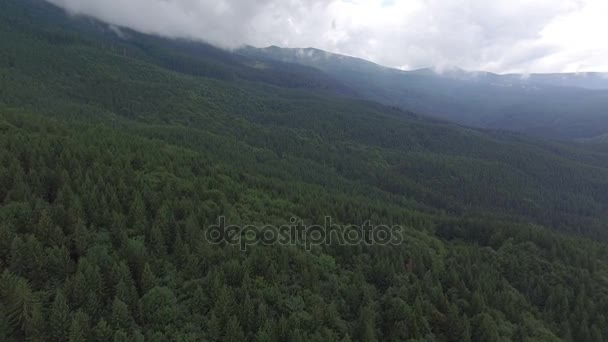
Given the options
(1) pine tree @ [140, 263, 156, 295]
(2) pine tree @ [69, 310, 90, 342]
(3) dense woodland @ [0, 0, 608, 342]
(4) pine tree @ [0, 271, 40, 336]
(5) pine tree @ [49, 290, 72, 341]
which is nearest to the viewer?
(2) pine tree @ [69, 310, 90, 342]

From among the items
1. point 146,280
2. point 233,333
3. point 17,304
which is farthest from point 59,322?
point 233,333

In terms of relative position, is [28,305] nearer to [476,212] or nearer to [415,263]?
[415,263]

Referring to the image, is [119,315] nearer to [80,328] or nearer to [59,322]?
[80,328]

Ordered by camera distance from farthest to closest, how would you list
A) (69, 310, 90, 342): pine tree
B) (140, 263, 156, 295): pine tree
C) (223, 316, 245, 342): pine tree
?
1. (140, 263, 156, 295): pine tree
2. (223, 316, 245, 342): pine tree
3. (69, 310, 90, 342): pine tree

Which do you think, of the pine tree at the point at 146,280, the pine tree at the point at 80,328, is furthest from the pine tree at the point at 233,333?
the pine tree at the point at 80,328

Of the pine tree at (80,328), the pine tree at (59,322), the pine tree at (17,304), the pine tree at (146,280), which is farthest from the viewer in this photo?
the pine tree at (146,280)

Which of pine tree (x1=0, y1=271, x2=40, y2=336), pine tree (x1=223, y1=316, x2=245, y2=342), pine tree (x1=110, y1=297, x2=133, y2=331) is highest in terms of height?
pine tree (x1=0, y1=271, x2=40, y2=336)

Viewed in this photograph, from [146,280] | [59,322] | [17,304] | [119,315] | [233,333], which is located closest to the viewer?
[59,322]

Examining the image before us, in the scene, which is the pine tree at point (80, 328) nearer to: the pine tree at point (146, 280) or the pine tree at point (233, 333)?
the pine tree at point (146, 280)

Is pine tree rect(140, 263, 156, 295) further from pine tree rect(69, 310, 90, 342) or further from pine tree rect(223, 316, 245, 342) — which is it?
pine tree rect(223, 316, 245, 342)

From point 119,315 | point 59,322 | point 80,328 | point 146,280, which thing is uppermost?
point 59,322

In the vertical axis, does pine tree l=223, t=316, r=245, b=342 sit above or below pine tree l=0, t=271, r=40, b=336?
below

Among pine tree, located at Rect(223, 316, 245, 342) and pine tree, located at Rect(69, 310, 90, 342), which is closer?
pine tree, located at Rect(69, 310, 90, 342)

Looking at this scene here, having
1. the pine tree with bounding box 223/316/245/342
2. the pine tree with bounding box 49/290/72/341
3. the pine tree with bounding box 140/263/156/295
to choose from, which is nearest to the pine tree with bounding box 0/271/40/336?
the pine tree with bounding box 49/290/72/341
